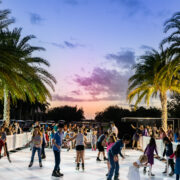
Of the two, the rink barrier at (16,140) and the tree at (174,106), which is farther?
the tree at (174,106)

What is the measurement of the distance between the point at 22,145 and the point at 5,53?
9.65 meters

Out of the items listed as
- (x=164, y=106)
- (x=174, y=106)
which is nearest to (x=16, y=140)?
(x=164, y=106)

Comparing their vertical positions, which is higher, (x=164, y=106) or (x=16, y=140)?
(x=164, y=106)

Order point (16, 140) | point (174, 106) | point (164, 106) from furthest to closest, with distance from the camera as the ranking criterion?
point (174, 106)
point (164, 106)
point (16, 140)

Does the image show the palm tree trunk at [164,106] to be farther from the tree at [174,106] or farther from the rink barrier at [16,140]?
the tree at [174,106]

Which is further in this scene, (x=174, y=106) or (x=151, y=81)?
(x=174, y=106)

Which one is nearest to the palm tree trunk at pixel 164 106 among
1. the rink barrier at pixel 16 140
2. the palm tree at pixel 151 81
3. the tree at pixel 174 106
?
the palm tree at pixel 151 81

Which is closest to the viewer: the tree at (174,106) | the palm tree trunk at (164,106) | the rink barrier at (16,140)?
the rink barrier at (16,140)

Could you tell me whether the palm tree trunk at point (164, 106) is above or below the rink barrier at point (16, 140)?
above

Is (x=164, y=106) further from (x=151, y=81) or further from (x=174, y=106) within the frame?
(x=174, y=106)

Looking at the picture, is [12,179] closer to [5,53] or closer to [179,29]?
[5,53]

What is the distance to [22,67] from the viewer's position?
1608 centimetres

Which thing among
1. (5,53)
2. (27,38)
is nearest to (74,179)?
(5,53)

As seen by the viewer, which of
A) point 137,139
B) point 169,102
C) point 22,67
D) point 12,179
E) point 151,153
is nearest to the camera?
point 12,179
